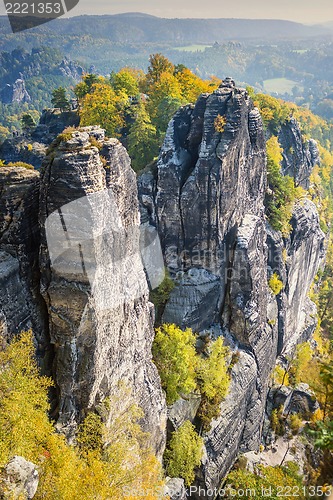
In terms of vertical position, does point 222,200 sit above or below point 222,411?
above

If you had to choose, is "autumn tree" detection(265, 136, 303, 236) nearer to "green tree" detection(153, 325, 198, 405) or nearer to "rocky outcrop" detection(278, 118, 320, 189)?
"rocky outcrop" detection(278, 118, 320, 189)

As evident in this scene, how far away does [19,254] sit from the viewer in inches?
744

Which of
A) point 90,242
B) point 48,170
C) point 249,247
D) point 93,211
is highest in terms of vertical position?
point 48,170

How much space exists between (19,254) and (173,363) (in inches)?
573

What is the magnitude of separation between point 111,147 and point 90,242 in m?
5.33

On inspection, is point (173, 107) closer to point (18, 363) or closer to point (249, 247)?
point (249, 247)

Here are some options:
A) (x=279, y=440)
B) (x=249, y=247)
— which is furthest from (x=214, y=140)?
(x=279, y=440)

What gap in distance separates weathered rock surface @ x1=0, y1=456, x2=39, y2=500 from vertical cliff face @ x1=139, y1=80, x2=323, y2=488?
65.7 ft

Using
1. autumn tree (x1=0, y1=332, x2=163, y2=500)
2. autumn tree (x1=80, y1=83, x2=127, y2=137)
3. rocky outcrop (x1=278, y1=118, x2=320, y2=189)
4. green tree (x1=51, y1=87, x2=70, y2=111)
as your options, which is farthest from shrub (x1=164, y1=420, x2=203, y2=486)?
green tree (x1=51, y1=87, x2=70, y2=111)

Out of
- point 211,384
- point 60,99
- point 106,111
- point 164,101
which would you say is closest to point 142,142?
point 164,101

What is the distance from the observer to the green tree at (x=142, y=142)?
42062 mm

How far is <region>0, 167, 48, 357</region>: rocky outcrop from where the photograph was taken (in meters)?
18.2

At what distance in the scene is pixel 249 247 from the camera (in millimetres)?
35844

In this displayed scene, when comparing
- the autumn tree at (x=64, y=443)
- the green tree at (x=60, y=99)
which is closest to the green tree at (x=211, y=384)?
the autumn tree at (x=64, y=443)
